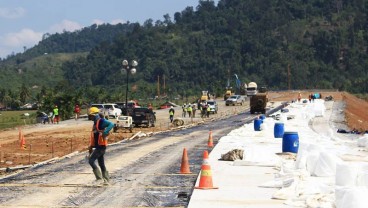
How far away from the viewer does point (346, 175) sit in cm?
1336

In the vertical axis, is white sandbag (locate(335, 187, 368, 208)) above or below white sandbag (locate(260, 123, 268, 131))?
above

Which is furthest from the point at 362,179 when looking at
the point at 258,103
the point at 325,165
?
the point at 258,103

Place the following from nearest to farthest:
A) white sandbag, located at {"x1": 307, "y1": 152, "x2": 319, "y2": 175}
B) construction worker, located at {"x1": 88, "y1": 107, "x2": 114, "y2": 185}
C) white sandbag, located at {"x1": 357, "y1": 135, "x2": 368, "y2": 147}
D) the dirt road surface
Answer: the dirt road surface, construction worker, located at {"x1": 88, "y1": 107, "x2": 114, "y2": 185}, white sandbag, located at {"x1": 307, "y1": 152, "x2": 319, "y2": 175}, white sandbag, located at {"x1": 357, "y1": 135, "x2": 368, "y2": 147}

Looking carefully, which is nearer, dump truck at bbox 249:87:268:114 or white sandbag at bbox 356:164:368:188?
white sandbag at bbox 356:164:368:188

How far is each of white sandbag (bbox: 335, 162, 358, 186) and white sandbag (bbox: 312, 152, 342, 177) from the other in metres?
3.06

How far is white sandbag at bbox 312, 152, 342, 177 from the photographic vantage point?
16712 mm

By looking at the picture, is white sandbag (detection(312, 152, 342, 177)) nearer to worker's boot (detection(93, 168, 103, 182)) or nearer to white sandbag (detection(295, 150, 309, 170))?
white sandbag (detection(295, 150, 309, 170))

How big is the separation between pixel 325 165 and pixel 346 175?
135 inches

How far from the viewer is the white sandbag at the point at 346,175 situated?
43.6 ft

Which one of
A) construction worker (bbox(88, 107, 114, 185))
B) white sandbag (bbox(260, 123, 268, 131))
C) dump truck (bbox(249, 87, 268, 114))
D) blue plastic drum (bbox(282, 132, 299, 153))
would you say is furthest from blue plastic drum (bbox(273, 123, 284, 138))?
dump truck (bbox(249, 87, 268, 114))

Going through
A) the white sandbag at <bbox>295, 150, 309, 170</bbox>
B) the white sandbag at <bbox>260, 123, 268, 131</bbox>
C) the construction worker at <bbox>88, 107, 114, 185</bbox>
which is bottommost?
the white sandbag at <bbox>260, 123, 268, 131</bbox>

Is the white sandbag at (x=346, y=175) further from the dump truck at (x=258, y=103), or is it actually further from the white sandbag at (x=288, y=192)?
the dump truck at (x=258, y=103)

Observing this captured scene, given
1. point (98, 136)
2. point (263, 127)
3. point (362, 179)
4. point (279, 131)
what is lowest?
point (263, 127)

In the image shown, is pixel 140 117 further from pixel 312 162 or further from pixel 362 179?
pixel 362 179
